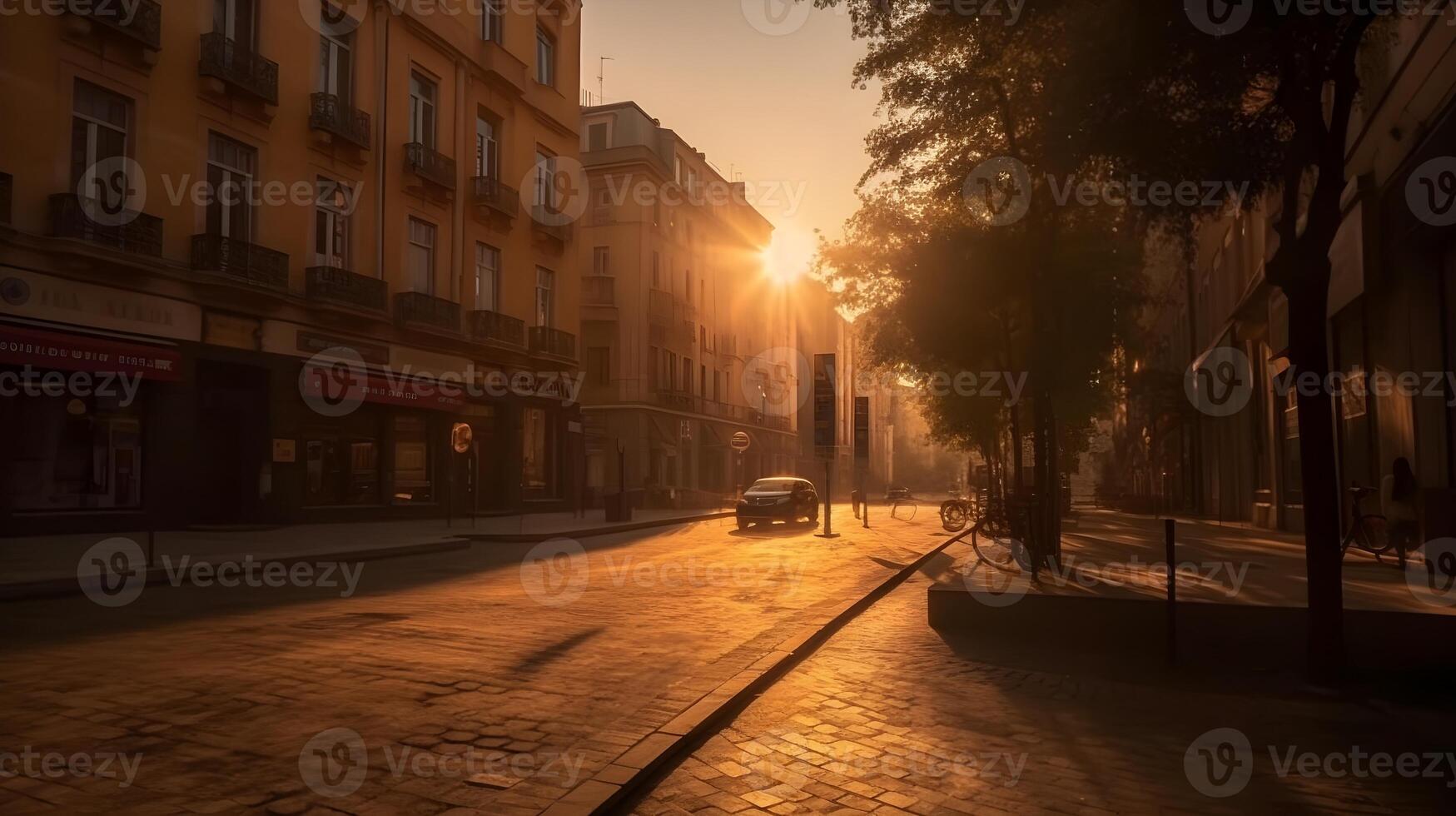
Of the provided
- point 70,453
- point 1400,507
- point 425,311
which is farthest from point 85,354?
point 1400,507

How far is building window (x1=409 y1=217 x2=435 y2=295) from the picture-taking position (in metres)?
26.5

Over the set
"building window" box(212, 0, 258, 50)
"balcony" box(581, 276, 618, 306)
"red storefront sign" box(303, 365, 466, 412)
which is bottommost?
"red storefront sign" box(303, 365, 466, 412)

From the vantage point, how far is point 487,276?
2984cm

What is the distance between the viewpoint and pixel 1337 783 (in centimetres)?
468

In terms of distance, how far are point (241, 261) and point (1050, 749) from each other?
19466 mm

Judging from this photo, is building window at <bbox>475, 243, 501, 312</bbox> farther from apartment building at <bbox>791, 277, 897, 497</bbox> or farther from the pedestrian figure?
apartment building at <bbox>791, 277, 897, 497</bbox>

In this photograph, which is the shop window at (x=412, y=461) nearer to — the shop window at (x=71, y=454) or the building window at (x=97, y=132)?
the shop window at (x=71, y=454)

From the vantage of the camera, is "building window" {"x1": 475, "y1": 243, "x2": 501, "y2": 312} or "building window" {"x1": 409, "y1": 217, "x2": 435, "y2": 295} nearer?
"building window" {"x1": 409, "y1": 217, "x2": 435, "y2": 295}

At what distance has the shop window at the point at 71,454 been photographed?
54.0 feet

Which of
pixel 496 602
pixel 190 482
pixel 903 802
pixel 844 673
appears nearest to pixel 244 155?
pixel 190 482

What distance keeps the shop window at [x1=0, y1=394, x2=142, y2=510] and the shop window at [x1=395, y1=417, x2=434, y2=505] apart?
7.72m

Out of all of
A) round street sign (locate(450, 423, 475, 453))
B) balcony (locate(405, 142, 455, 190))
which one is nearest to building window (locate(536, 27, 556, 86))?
balcony (locate(405, 142, 455, 190))

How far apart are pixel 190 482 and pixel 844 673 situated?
16696 millimetres

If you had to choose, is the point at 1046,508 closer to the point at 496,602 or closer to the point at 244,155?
the point at 496,602
